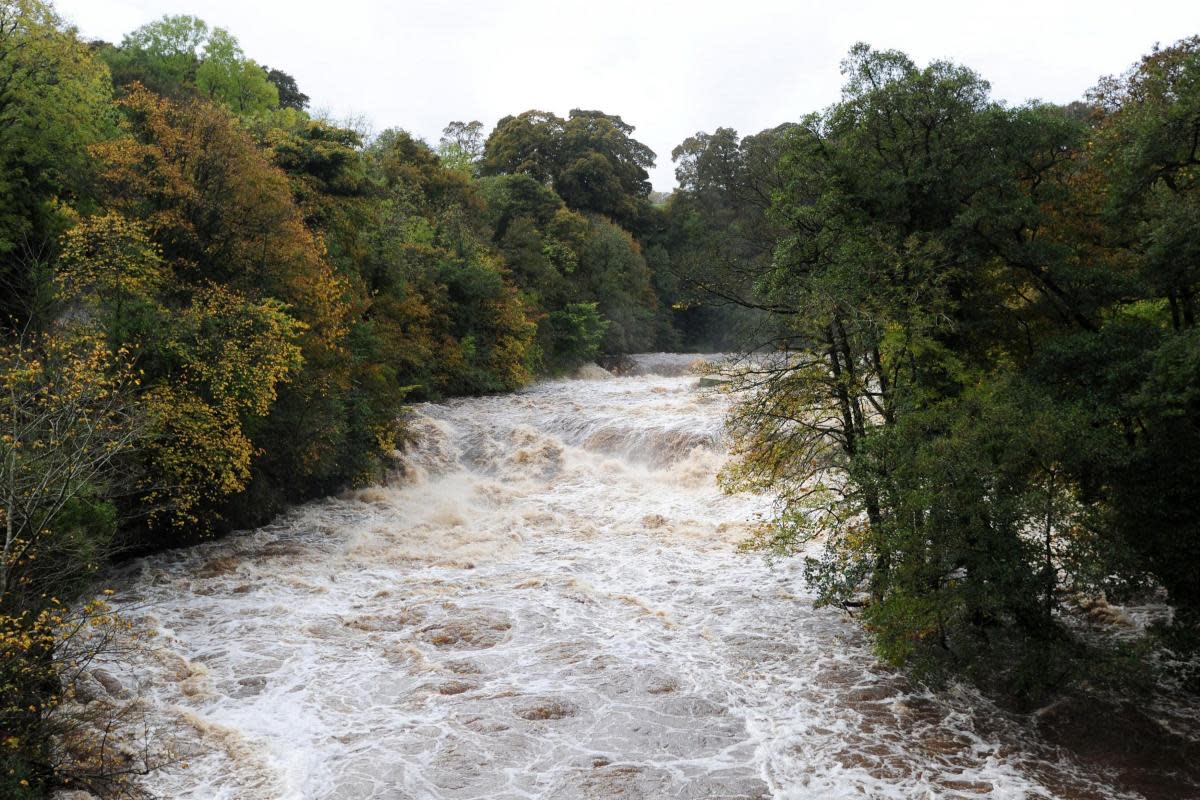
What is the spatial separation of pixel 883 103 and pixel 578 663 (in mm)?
10169

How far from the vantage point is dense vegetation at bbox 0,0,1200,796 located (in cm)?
844

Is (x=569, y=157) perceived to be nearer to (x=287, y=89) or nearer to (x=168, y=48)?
(x=287, y=89)

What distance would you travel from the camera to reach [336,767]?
8.12 meters

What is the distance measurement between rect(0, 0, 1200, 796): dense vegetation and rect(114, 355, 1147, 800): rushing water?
0.91 meters

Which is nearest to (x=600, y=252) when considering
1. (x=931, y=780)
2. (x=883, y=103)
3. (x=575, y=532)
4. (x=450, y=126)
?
(x=450, y=126)

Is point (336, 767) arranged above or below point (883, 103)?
below

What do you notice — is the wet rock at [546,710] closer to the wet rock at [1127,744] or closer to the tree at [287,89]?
the wet rock at [1127,744]

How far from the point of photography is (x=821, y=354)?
38.3 feet

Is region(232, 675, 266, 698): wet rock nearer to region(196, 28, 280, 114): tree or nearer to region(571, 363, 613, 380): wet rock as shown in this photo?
region(196, 28, 280, 114): tree

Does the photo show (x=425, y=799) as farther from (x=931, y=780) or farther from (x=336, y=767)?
(x=931, y=780)

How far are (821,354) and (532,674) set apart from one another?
6310 millimetres

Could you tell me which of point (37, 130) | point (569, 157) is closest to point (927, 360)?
point (37, 130)

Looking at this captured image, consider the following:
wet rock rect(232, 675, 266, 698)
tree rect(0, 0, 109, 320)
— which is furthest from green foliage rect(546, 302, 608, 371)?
wet rock rect(232, 675, 266, 698)

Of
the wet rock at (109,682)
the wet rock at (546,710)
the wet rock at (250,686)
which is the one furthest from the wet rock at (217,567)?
the wet rock at (546,710)
